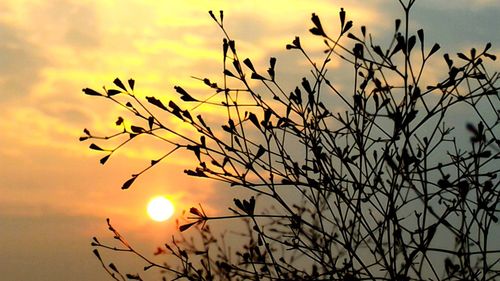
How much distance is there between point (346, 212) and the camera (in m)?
6.05

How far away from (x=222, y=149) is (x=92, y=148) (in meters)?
1.03

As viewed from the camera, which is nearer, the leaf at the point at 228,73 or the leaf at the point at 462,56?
the leaf at the point at 462,56

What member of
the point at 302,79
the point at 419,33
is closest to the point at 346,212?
the point at 302,79

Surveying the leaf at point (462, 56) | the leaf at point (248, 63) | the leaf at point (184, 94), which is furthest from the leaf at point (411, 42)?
the leaf at point (184, 94)

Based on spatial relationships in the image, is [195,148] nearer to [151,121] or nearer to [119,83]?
[151,121]

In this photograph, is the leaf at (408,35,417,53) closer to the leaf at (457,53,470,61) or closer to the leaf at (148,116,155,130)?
the leaf at (457,53,470,61)

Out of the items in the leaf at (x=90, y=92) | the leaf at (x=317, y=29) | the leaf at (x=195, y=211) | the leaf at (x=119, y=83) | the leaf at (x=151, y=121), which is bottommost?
the leaf at (x=195, y=211)

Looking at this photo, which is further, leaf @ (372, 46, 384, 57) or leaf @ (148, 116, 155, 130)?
leaf @ (372, 46, 384, 57)

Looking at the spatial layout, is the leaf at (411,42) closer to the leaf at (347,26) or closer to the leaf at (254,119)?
the leaf at (347,26)

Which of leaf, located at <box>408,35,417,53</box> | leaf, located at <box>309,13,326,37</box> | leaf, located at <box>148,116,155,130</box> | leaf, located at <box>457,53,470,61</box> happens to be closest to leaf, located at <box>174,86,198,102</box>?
leaf, located at <box>148,116,155,130</box>

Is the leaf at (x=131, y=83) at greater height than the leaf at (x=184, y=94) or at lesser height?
greater

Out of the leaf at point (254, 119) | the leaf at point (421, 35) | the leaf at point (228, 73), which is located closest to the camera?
the leaf at point (421, 35)

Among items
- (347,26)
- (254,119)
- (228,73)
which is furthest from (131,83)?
(347,26)

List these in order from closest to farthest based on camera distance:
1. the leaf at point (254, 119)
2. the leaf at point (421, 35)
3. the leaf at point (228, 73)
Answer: the leaf at point (421, 35), the leaf at point (254, 119), the leaf at point (228, 73)
